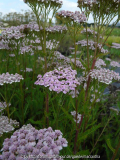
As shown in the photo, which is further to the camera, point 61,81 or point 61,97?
point 61,97

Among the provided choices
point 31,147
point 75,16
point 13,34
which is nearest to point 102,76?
point 75,16

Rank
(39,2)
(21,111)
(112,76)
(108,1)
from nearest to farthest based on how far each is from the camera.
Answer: (108,1) < (112,76) < (39,2) < (21,111)

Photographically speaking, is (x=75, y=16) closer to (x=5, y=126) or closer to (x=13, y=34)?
(x=13, y=34)

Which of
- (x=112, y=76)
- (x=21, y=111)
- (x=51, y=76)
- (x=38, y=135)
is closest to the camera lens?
(x=38, y=135)

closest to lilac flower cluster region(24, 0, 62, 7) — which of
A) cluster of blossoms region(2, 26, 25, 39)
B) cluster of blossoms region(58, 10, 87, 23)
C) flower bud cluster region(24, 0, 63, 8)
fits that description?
flower bud cluster region(24, 0, 63, 8)

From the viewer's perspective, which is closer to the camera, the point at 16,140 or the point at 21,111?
the point at 16,140

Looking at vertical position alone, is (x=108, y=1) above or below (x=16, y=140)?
above

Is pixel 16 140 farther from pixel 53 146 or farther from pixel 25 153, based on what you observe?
pixel 53 146

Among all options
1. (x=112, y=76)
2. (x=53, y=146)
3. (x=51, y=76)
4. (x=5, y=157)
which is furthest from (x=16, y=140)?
(x=112, y=76)
